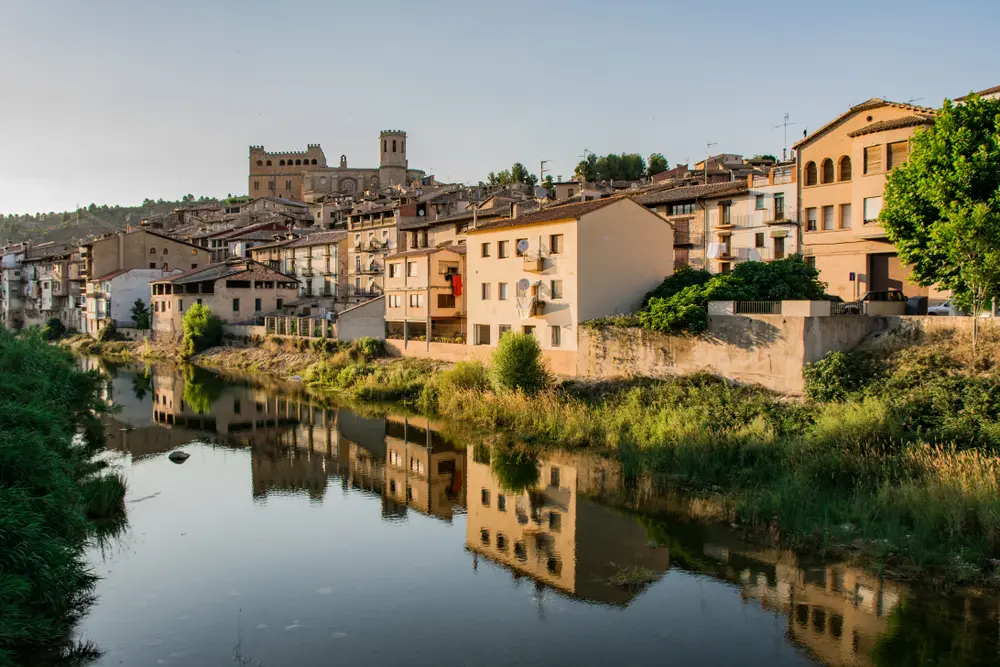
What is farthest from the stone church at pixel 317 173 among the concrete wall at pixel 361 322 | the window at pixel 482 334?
the window at pixel 482 334

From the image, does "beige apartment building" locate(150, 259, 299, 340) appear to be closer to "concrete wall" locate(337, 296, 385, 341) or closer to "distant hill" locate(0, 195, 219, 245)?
"concrete wall" locate(337, 296, 385, 341)

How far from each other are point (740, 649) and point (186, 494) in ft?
47.5

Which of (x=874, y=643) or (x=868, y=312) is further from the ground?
(x=868, y=312)

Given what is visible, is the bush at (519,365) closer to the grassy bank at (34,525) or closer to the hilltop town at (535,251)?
the hilltop town at (535,251)

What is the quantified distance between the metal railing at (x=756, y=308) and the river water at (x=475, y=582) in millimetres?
6335

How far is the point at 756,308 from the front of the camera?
76.6 feet

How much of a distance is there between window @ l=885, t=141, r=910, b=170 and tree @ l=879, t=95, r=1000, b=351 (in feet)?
15.0

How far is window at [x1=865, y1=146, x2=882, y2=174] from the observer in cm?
2817

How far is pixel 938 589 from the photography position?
504 inches

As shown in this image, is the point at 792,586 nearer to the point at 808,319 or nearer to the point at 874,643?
the point at 874,643

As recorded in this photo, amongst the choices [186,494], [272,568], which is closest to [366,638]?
[272,568]

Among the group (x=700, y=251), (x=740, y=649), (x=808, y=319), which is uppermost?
(x=700, y=251)

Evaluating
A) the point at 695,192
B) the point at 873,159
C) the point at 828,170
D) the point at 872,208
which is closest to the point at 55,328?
the point at 695,192

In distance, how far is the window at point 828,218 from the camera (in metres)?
32.2
